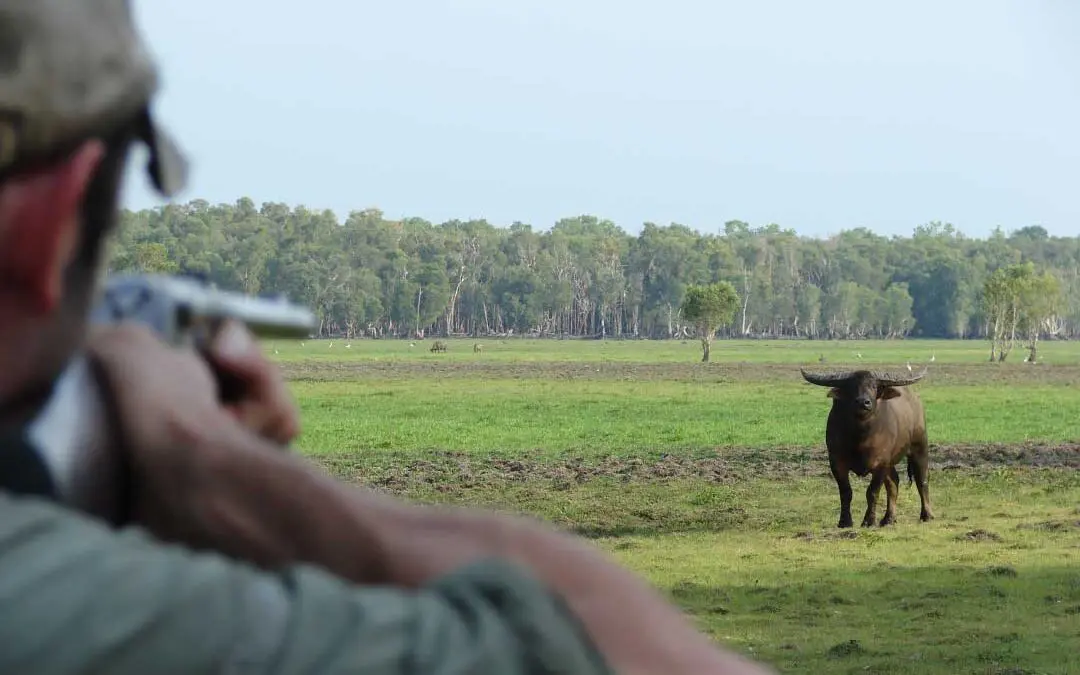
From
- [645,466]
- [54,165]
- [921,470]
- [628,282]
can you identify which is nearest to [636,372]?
[645,466]

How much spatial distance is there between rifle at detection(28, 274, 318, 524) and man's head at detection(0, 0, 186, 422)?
0.05 feet

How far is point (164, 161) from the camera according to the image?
64 centimetres

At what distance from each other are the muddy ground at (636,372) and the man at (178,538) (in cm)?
4280

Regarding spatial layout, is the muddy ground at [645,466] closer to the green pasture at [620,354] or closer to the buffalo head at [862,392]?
the buffalo head at [862,392]

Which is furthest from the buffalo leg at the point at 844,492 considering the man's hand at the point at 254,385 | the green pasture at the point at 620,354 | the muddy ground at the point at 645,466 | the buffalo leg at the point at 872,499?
the green pasture at the point at 620,354

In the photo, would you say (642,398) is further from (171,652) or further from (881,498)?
(171,652)

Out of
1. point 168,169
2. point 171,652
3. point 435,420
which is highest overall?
point 168,169

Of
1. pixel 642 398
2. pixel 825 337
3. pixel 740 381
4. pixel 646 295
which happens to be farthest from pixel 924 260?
pixel 642 398

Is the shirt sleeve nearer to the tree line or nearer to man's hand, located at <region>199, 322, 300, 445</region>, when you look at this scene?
man's hand, located at <region>199, 322, 300, 445</region>

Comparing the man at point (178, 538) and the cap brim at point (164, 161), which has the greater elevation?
the cap brim at point (164, 161)

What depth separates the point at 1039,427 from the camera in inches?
1085

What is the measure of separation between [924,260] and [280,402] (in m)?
126

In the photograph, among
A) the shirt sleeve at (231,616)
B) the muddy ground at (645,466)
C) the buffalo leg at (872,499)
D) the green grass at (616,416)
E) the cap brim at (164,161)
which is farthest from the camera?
the green grass at (616,416)

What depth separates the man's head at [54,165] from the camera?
0.54 meters
